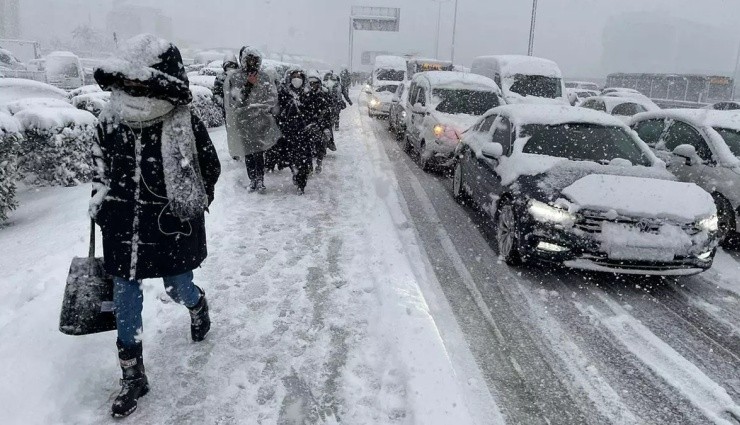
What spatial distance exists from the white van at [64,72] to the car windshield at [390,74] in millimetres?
14660

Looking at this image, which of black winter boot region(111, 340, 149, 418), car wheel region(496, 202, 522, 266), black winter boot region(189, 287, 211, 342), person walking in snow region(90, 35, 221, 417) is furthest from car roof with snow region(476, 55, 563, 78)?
black winter boot region(111, 340, 149, 418)

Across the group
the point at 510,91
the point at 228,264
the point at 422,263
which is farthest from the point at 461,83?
the point at 228,264

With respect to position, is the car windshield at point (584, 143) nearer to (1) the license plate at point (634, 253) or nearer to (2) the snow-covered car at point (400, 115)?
(1) the license plate at point (634, 253)

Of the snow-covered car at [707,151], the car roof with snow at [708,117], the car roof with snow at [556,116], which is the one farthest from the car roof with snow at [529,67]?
the car roof with snow at [556,116]

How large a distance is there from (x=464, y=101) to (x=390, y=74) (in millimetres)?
14719

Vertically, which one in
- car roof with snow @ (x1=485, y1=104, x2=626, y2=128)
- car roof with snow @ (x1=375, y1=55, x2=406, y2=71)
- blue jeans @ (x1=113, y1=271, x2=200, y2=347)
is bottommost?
blue jeans @ (x1=113, y1=271, x2=200, y2=347)

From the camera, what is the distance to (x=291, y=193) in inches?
315

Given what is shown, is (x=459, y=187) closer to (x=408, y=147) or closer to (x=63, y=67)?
(x=408, y=147)

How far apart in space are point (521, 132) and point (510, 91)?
8.68m

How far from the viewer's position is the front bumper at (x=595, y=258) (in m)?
4.65

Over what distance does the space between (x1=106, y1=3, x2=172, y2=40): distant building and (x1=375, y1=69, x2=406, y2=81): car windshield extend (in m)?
Result: 99.5

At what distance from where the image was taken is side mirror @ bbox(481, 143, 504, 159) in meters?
6.12

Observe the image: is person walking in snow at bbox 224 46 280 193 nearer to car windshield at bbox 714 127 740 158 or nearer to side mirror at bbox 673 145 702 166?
side mirror at bbox 673 145 702 166

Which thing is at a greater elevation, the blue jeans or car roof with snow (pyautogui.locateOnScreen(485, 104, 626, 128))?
car roof with snow (pyautogui.locateOnScreen(485, 104, 626, 128))
